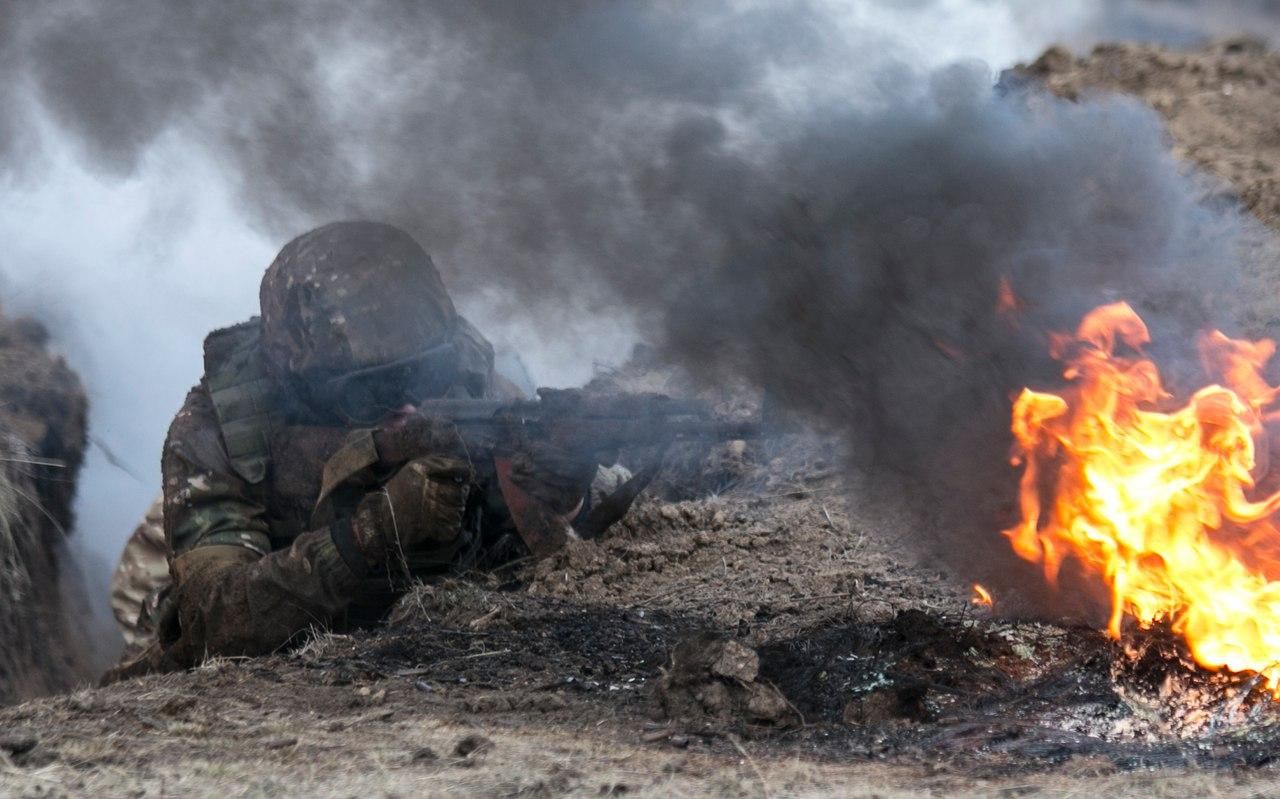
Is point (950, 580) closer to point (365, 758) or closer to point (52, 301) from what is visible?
point (365, 758)

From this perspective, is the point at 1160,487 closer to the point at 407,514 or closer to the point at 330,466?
the point at 407,514

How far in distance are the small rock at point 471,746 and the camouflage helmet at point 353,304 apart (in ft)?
8.65

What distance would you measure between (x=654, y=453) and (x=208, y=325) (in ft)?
20.7

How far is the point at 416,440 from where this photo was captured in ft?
19.5

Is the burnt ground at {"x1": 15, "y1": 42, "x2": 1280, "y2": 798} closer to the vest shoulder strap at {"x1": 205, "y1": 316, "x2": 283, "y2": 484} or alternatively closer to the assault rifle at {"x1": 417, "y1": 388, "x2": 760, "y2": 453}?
the assault rifle at {"x1": 417, "y1": 388, "x2": 760, "y2": 453}

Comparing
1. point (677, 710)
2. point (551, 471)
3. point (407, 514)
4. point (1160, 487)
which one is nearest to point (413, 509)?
point (407, 514)

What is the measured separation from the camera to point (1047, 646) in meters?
4.85

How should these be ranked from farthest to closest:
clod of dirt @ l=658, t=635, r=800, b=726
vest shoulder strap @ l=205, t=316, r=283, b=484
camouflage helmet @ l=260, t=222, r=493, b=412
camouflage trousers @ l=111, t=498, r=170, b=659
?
camouflage trousers @ l=111, t=498, r=170, b=659
vest shoulder strap @ l=205, t=316, r=283, b=484
camouflage helmet @ l=260, t=222, r=493, b=412
clod of dirt @ l=658, t=635, r=800, b=726

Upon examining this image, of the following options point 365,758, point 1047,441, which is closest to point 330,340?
point 365,758

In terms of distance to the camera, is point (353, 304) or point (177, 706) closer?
point (177, 706)

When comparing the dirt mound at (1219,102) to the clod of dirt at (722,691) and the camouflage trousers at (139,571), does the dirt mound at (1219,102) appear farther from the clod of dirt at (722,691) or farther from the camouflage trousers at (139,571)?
the camouflage trousers at (139,571)

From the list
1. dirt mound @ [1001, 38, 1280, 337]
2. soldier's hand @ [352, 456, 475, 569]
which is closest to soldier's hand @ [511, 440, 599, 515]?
soldier's hand @ [352, 456, 475, 569]

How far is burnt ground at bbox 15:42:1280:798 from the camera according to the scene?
3650 mm

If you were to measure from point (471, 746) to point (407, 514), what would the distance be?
1.91 metres
